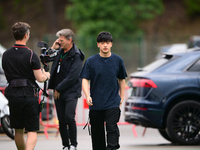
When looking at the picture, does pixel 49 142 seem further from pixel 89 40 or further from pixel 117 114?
pixel 89 40

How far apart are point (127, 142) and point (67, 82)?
2.31m

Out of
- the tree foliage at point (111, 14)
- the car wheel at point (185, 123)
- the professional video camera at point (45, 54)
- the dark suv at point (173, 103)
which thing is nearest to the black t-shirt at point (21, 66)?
the professional video camera at point (45, 54)

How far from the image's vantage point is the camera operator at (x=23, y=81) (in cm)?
725

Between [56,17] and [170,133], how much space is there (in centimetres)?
3227

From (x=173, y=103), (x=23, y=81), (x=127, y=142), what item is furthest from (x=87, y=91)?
(x=127, y=142)

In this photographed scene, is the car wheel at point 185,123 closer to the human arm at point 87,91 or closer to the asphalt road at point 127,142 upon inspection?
the asphalt road at point 127,142

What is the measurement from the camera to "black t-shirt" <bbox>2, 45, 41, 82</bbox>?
7.25 m

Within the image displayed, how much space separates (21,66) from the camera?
7.26m

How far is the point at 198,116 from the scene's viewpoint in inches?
384

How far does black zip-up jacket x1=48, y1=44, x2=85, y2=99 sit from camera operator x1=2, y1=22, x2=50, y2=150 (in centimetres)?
153

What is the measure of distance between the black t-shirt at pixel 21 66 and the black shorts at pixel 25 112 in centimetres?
7

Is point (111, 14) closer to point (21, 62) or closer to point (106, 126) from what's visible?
point (106, 126)

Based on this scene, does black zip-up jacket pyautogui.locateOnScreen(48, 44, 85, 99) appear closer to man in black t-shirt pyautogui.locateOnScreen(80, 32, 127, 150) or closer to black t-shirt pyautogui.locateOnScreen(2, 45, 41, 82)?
man in black t-shirt pyautogui.locateOnScreen(80, 32, 127, 150)

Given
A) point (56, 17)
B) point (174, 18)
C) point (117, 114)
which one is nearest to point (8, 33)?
point (56, 17)
